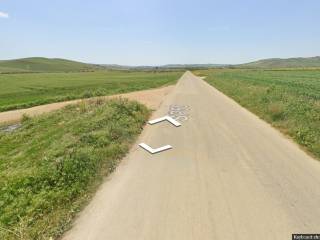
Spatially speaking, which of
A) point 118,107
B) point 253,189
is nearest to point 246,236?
point 253,189

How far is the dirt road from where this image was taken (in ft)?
13.2

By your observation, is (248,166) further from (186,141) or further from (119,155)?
(119,155)

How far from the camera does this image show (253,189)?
17.6ft

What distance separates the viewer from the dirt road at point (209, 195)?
4.01m

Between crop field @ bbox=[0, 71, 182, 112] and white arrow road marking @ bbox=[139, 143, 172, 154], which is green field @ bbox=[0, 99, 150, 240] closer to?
white arrow road marking @ bbox=[139, 143, 172, 154]

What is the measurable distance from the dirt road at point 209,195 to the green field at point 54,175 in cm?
38

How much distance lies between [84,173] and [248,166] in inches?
151

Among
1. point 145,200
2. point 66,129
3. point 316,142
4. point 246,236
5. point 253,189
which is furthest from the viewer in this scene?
point 66,129

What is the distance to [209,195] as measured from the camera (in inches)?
201

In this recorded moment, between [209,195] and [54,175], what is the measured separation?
3.21 metres

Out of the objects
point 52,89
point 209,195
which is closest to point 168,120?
point 209,195

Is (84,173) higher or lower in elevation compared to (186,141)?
higher

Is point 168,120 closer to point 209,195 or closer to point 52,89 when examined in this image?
point 209,195

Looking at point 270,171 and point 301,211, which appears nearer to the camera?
point 301,211
